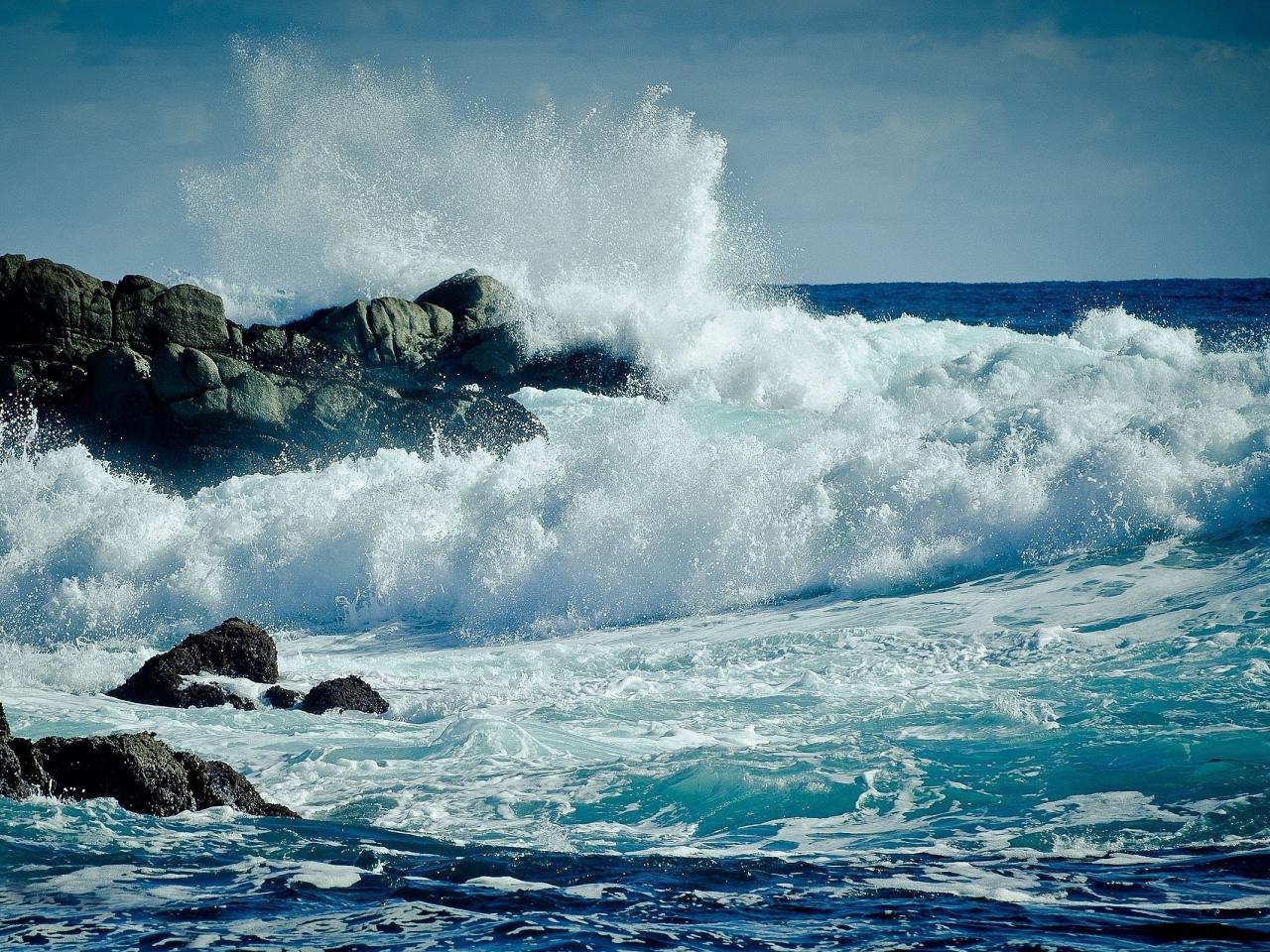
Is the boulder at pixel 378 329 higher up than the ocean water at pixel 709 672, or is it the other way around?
the boulder at pixel 378 329

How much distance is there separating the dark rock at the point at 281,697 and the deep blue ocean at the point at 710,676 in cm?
33

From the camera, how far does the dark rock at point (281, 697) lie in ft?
25.6

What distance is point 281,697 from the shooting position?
783 cm

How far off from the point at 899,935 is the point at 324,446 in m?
14.4

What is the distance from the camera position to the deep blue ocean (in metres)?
4.00

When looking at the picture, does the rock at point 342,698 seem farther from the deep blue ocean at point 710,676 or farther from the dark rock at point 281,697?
the deep blue ocean at point 710,676

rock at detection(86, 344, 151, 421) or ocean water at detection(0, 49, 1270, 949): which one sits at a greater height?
rock at detection(86, 344, 151, 421)

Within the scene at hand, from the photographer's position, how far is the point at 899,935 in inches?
143

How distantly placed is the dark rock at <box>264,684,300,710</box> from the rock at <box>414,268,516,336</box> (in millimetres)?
11868

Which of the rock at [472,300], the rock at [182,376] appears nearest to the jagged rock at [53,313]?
the rock at [182,376]

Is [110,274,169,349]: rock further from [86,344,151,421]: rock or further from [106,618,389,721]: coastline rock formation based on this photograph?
[106,618,389,721]: coastline rock formation

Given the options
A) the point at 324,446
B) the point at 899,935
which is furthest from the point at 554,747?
the point at 324,446

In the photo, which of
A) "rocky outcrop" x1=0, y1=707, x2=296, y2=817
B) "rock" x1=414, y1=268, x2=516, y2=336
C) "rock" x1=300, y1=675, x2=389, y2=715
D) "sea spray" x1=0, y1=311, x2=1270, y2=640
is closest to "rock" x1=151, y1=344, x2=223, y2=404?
"sea spray" x1=0, y1=311, x2=1270, y2=640

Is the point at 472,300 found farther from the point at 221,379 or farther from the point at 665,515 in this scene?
the point at 665,515
